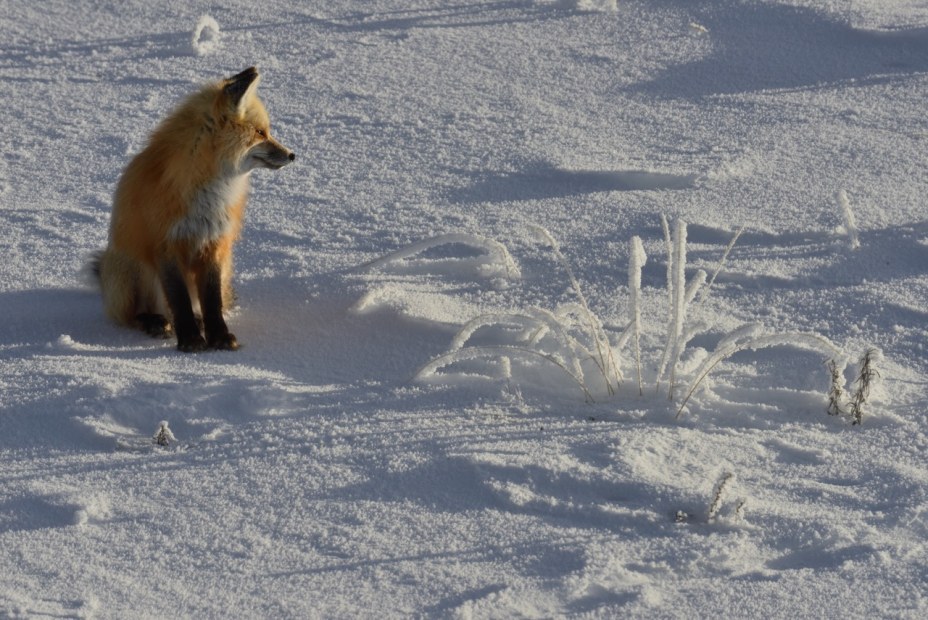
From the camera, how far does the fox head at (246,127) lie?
4.34 meters

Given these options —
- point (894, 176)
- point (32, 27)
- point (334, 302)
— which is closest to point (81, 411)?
point (334, 302)

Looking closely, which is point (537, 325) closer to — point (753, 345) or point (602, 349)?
point (602, 349)

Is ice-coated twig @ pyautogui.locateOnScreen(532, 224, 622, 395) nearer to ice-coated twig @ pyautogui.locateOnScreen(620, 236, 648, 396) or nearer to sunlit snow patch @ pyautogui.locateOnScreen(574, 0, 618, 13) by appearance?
ice-coated twig @ pyautogui.locateOnScreen(620, 236, 648, 396)

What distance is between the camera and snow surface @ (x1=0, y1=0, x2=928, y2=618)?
2.91m

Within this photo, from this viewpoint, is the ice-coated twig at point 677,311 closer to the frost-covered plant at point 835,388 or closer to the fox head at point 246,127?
the frost-covered plant at point 835,388

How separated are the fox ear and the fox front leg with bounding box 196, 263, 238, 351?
0.57m

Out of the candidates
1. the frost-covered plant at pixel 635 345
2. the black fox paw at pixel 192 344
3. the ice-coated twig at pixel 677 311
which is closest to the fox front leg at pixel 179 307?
the black fox paw at pixel 192 344

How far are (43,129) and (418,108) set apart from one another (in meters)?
1.79

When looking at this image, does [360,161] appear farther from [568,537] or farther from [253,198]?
[568,537]

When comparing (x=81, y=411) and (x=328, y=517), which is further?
(x=81, y=411)

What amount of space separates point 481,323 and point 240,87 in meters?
1.25

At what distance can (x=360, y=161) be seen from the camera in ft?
18.9

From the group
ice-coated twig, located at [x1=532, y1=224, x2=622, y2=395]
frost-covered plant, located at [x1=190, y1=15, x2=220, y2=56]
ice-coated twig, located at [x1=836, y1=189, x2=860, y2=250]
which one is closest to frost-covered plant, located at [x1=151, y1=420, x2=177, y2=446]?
ice-coated twig, located at [x1=532, y1=224, x2=622, y2=395]

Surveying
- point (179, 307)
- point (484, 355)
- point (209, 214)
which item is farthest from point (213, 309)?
point (484, 355)
